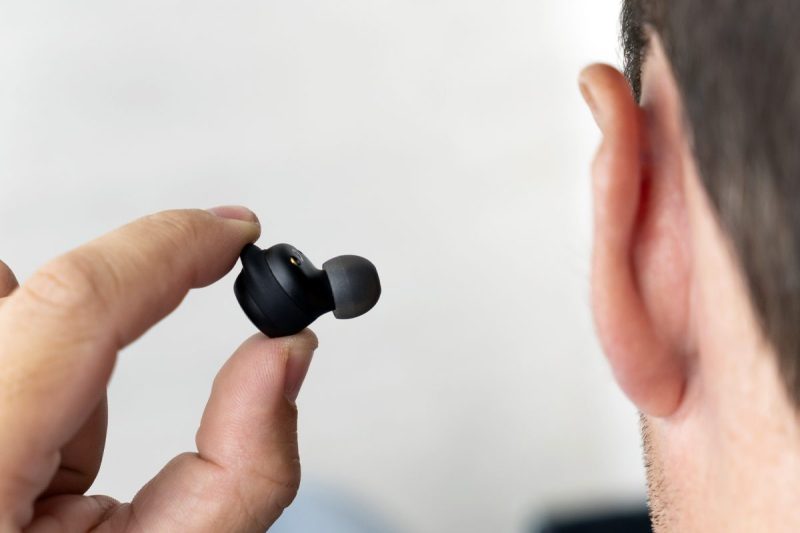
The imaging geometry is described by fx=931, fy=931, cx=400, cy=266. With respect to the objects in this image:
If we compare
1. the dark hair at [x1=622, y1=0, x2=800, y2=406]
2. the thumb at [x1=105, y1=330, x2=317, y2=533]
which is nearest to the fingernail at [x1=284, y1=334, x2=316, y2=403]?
the thumb at [x1=105, y1=330, x2=317, y2=533]

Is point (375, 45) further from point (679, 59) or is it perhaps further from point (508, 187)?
point (679, 59)

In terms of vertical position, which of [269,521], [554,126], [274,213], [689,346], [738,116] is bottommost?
[269,521]

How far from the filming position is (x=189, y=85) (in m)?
2.06

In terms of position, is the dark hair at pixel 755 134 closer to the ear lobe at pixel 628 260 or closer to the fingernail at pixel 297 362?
the ear lobe at pixel 628 260

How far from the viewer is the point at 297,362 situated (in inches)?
34.7

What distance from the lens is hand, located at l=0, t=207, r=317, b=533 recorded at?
27.5 inches

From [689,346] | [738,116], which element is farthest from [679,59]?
[689,346]

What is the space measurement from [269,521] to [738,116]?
2.09ft

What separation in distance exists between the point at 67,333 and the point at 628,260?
41 centimetres

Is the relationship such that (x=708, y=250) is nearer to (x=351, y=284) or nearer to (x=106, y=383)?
(x=351, y=284)

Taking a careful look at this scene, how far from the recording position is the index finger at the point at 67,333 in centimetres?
69

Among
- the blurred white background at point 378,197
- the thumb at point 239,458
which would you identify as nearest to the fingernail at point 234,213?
the thumb at point 239,458

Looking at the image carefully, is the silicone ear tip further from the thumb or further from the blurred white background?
the blurred white background

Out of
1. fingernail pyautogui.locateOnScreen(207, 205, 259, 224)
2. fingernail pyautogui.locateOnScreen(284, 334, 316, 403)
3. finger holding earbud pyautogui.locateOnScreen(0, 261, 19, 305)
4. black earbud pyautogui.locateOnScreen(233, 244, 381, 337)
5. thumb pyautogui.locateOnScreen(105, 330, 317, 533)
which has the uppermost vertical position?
fingernail pyautogui.locateOnScreen(207, 205, 259, 224)
